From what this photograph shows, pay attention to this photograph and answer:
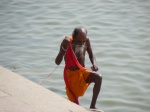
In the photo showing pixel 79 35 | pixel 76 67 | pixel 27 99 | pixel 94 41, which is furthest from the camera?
pixel 94 41

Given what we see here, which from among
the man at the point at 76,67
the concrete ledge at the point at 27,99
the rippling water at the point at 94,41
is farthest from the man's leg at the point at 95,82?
the rippling water at the point at 94,41

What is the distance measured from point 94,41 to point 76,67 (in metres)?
4.36

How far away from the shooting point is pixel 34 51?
9172 mm

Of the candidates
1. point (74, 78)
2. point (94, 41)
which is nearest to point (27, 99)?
point (74, 78)

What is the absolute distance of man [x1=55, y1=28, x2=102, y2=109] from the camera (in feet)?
17.3

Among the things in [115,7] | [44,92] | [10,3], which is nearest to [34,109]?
[44,92]

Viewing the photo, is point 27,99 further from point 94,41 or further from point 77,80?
point 94,41

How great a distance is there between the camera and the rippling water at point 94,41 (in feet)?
22.9

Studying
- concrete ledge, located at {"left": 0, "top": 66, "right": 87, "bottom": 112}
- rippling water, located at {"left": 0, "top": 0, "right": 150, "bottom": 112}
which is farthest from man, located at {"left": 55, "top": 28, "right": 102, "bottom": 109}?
rippling water, located at {"left": 0, "top": 0, "right": 150, "bottom": 112}

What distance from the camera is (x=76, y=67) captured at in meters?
5.38

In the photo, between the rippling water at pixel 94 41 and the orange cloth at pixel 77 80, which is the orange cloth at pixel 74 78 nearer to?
the orange cloth at pixel 77 80

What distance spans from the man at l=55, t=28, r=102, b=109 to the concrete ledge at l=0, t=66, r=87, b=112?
1.23 ft

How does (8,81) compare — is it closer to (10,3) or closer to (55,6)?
(55,6)

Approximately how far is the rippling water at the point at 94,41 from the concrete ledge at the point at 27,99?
4.98ft
